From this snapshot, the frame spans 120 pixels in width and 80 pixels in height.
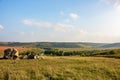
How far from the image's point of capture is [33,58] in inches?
1502

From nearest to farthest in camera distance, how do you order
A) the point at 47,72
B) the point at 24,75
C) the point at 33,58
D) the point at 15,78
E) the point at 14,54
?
the point at 15,78
the point at 24,75
the point at 47,72
the point at 33,58
the point at 14,54

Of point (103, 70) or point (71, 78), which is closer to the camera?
point (71, 78)

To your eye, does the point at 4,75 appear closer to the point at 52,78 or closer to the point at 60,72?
the point at 52,78

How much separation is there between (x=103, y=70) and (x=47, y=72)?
243 inches

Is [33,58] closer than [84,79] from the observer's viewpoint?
No

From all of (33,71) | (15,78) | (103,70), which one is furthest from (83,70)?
(15,78)

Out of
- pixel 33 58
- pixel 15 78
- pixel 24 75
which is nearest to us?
pixel 15 78

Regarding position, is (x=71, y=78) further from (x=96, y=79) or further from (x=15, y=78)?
(x=15, y=78)

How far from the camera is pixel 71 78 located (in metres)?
19.7

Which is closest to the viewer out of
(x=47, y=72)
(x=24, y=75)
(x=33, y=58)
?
(x=24, y=75)

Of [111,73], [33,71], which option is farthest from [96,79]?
[33,71]

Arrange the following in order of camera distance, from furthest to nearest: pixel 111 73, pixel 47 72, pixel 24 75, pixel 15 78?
pixel 111 73, pixel 47 72, pixel 24 75, pixel 15 78

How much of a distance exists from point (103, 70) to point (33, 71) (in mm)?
7276

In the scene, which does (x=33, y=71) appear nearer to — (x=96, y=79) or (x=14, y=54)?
(x=96, y=79)
